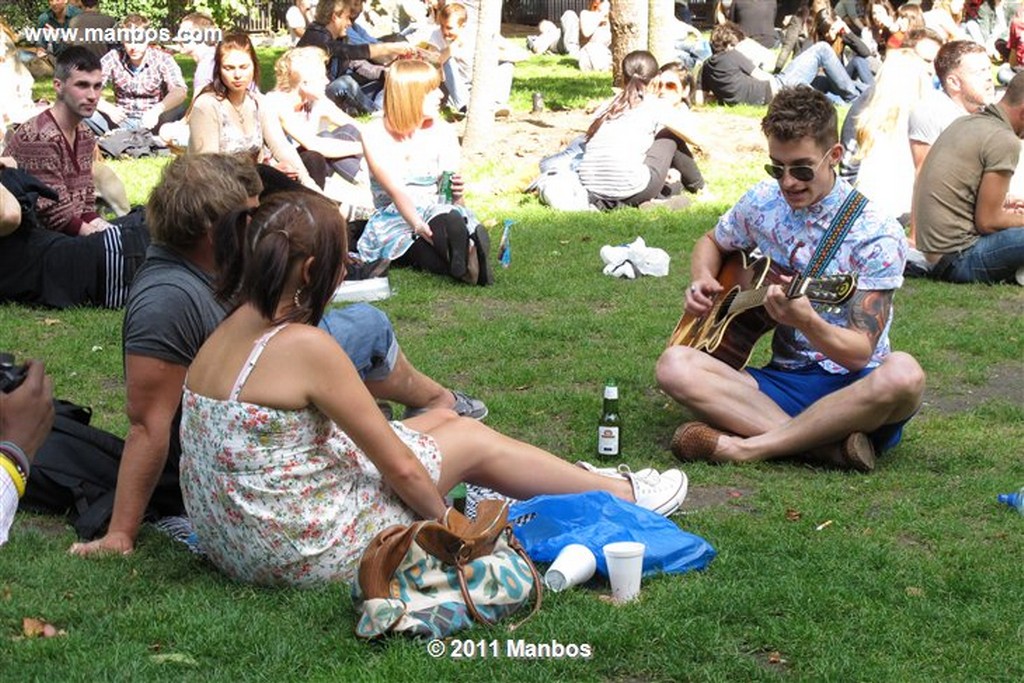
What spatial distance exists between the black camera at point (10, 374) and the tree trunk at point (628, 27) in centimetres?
1340

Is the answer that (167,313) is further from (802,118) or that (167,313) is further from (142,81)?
(142,81)

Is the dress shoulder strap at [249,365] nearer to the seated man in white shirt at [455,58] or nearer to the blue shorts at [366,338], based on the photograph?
the blue shorts at [366,338]

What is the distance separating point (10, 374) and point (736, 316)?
3468mm

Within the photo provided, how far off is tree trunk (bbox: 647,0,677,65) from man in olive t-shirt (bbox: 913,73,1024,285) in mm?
6685

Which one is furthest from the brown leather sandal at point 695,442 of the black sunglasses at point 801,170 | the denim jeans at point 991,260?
the denim jeans at point 991,260

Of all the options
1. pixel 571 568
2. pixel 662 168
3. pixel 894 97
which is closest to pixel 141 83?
pixel 662 168

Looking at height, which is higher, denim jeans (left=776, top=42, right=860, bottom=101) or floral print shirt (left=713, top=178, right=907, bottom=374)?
floral print shirt (left=713, top=178, right=907, bottom=374)

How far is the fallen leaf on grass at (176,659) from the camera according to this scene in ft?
12.6

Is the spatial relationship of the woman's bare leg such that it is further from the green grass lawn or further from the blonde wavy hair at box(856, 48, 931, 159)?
the blonde wavy hair at box(856, 48, 931, 159)

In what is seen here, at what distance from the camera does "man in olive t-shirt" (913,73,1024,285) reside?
8.67 m

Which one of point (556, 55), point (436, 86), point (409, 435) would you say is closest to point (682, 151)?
point (436, 86)

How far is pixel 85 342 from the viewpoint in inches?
Result: 303

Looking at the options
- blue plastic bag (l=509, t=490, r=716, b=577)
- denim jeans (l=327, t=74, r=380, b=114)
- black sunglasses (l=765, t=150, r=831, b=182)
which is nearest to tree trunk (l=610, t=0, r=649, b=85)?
denim jeans (l=327, t=74, r=380, b=114)
